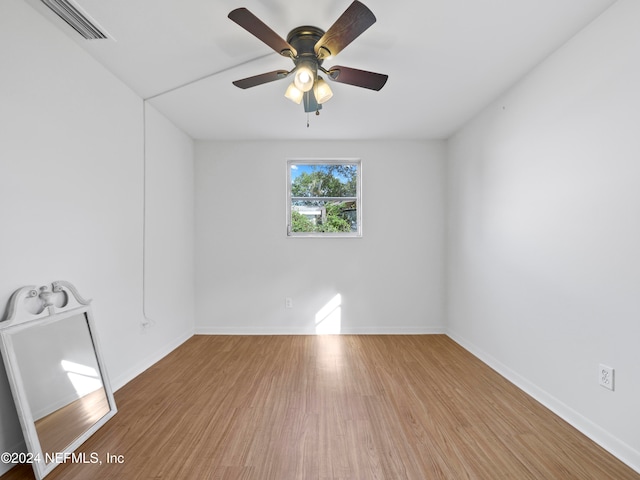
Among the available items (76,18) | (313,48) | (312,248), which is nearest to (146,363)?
(312,248)

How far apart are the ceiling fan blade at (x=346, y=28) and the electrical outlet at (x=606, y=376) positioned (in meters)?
2.24

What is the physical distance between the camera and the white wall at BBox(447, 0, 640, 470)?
5.60 ft

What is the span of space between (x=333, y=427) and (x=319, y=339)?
6.11 ft

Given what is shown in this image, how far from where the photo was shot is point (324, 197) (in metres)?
4.22

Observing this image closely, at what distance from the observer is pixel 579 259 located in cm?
200

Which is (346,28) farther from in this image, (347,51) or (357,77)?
(347,51)

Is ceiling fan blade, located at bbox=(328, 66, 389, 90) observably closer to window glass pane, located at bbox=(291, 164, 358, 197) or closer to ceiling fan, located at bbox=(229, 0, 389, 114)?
ceiling fan, located at bbox=(229, 0, 389, 114)

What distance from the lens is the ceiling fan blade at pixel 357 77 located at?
6.33 ft

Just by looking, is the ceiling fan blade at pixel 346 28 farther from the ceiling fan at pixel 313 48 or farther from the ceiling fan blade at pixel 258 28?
the ceiling fan blade at pixel 258 28

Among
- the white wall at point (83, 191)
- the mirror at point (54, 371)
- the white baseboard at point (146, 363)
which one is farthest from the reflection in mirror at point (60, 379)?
the white baseboard at point (146, 363)

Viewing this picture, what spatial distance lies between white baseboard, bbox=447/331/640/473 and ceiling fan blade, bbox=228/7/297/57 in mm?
2807

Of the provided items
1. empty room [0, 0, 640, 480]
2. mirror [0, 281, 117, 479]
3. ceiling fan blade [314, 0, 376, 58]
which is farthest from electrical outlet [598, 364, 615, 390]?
mirror [0, 281, 117, 479]

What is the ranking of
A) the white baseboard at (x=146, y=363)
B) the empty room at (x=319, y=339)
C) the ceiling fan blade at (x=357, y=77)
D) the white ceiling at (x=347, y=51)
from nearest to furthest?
the empty room at (x=319, y=339) < the white ceiling at (x=347, y=51) < the ceiling fan blade at (x=357, y=77) < the white baseboard at (x=146, y=363)

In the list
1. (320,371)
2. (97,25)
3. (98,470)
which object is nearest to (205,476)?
(98,470)
